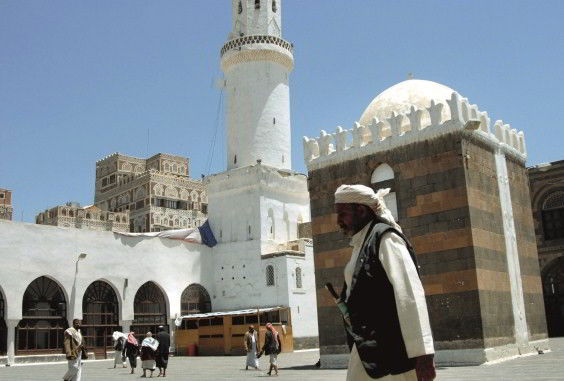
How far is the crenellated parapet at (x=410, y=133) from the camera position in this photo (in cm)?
1584

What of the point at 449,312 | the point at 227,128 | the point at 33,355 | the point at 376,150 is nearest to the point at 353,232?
the point at 449,312

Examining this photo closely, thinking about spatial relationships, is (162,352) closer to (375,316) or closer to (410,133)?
(410,133)

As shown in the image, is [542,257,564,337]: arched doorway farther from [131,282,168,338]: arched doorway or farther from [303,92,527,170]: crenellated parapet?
[131,282,168,338]: arched doorway

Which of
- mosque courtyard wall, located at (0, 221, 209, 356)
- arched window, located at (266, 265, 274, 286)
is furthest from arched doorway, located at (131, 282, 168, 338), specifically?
arched window, located at (266, 265, 274, 286)

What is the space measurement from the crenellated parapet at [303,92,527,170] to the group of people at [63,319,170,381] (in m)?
6.62

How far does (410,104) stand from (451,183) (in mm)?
3617

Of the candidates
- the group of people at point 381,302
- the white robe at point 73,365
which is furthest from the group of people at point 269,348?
the group of people at point 381,302

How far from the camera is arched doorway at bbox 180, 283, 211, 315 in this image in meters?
32.0

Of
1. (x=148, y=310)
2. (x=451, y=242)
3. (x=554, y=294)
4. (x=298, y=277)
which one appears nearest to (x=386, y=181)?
(x=451, y=242)

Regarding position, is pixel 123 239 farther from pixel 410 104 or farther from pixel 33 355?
pixel 410 104

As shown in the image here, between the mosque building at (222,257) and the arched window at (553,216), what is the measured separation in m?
11.3

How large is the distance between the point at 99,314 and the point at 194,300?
17.8 feet

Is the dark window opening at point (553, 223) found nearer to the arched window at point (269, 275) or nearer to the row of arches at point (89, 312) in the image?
the arched window at point (269, 275)

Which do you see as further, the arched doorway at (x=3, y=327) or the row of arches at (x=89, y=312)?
the row of arches at (x=89, y=312)
